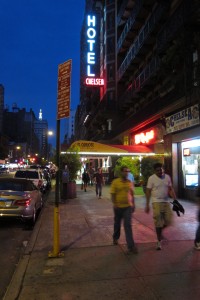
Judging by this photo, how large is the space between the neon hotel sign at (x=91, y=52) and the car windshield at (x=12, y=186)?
39752 millimetres

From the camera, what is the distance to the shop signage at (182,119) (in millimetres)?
14658

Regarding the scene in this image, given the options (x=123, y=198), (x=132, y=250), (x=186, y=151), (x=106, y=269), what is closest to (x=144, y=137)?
(x=186, y=151)

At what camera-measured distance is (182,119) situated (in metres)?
16.0

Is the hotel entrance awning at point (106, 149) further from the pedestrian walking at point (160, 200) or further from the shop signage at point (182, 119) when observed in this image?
the pedestrian walking at point (160, 200)

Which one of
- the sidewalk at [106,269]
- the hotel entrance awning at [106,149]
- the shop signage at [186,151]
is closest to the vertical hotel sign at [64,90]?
the sidewalk at [106,269]

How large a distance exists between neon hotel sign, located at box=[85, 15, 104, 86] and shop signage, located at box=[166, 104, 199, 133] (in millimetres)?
33976

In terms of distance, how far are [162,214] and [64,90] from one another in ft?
10.9

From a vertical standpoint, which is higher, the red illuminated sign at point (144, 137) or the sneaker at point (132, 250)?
the red illuminated sign at point (144, 137)

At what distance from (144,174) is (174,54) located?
10311mm

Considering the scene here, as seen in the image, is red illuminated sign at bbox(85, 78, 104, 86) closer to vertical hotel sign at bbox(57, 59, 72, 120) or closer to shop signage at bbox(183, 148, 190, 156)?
shop signage at bbox(183, 148, 190, 156)

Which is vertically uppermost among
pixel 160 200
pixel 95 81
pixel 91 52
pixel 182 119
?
pixel 91 52

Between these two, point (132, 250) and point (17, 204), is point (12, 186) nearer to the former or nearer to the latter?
point (17, 204)

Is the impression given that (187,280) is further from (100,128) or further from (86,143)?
(100,128)

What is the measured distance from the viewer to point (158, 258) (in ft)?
22.1
